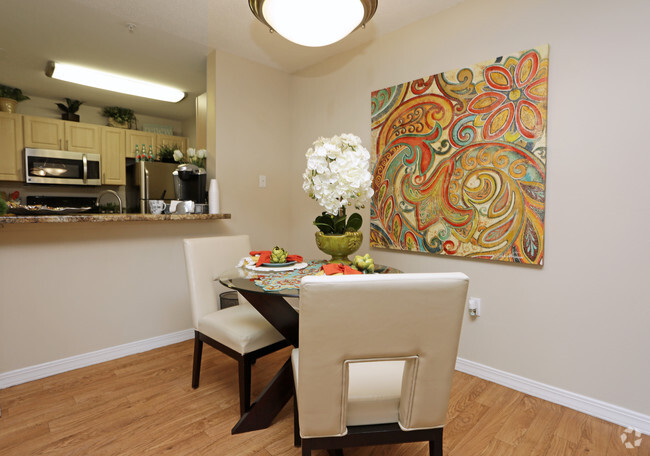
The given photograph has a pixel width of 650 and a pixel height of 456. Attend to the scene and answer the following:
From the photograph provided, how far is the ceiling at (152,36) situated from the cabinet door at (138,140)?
99cm

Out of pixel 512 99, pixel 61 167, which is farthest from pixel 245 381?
pixel 61 167

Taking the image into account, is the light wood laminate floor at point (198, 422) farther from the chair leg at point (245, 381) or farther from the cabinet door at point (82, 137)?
the cabinet door at point (82, 137)

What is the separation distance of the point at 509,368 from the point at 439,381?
1.35 m

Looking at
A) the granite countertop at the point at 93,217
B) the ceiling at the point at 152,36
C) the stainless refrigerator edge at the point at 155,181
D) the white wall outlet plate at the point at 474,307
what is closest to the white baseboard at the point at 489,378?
the white wall outlet plate at the point at 474,307

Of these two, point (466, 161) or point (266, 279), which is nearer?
point (266, 279)

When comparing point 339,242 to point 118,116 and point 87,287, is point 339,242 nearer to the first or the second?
point 87,287

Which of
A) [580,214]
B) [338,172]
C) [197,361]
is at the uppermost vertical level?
[338,172]

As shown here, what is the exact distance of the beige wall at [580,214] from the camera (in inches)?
65.3

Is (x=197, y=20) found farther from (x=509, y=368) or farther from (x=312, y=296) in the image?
(x=509, y=368)

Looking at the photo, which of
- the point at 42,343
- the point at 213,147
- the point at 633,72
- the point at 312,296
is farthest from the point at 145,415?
the point at 633,72

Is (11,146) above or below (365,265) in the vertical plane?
above

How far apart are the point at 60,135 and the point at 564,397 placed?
528 cm

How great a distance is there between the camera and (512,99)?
197 cm

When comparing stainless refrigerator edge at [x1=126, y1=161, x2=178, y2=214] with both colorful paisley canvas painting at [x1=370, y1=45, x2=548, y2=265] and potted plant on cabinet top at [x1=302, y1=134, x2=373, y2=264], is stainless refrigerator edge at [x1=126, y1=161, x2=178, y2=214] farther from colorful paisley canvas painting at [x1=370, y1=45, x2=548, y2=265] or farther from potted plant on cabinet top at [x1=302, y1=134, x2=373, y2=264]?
potted plant on cabinet top at [x1=302, y1=134, x2=373, y2=264]
